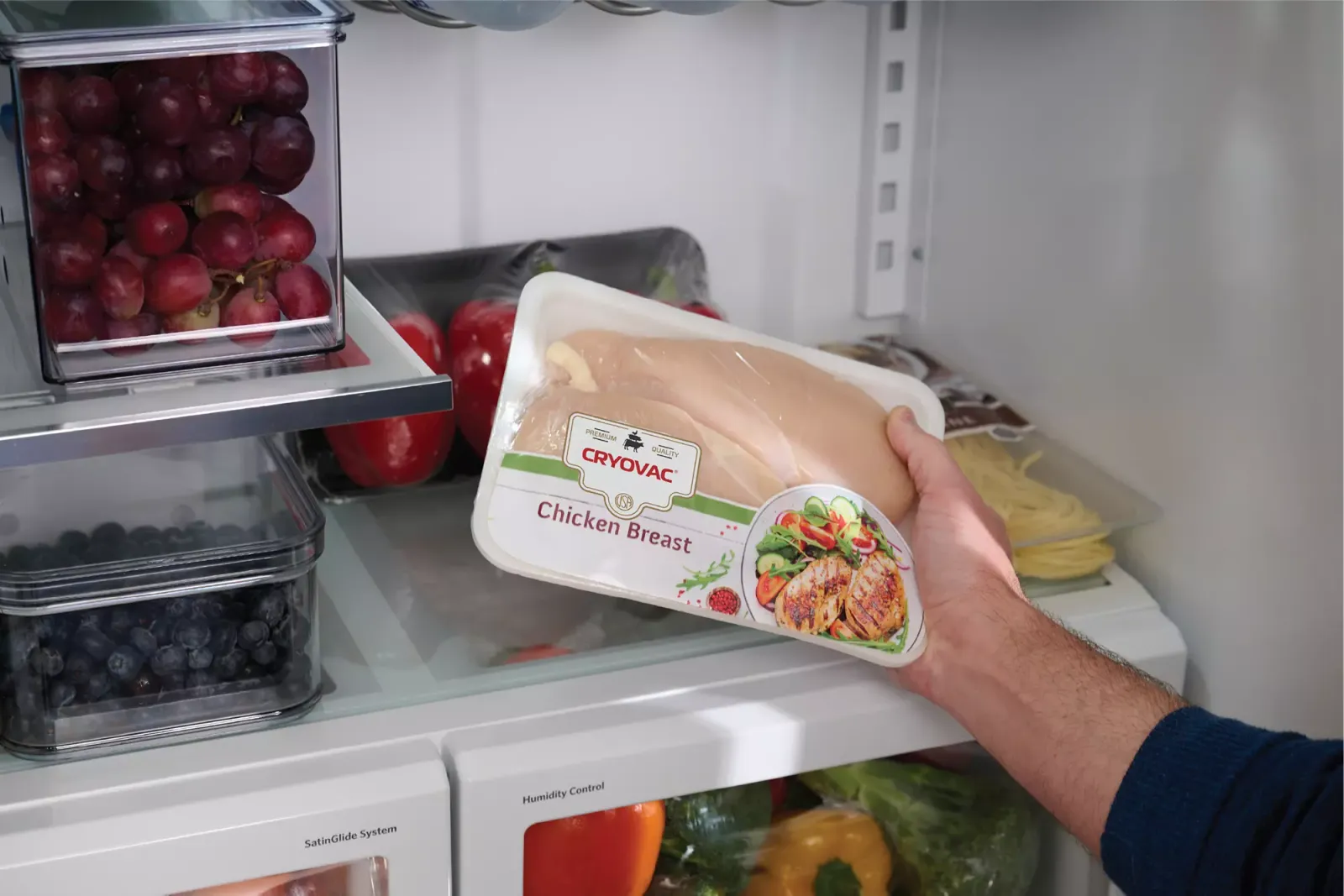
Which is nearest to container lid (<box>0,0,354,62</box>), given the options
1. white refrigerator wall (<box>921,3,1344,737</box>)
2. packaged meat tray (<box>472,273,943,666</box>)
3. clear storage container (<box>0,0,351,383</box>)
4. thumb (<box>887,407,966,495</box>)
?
clear storage container (<box>0,0,351,383</box>)

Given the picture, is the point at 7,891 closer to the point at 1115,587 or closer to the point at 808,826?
the point at 808,826

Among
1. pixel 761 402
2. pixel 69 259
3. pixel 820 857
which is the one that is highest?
pixel 69 259

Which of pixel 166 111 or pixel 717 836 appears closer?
pixel 166 111

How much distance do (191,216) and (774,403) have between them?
0.41m

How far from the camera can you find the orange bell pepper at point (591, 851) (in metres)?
0.95

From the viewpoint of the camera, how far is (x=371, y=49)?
3.95ft

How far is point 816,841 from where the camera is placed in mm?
1046

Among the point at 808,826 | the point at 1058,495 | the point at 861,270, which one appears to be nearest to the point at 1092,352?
the point at 1058,495

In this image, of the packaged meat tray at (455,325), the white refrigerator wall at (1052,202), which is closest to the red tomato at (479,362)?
the packaged meat tray at (455,325)

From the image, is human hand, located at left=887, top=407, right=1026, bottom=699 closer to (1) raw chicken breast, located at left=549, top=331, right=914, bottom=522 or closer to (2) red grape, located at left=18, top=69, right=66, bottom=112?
(1) raw chicken breast, located at left=549, top=331, right=914, bottom=522

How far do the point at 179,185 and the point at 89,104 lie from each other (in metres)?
0.06

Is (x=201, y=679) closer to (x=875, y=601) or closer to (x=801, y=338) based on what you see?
(x=875, y=601)

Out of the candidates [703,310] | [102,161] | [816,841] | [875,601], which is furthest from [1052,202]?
[102,161]

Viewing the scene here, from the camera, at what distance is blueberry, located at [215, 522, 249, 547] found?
95cm
